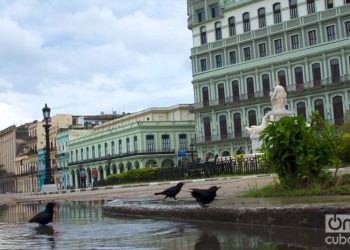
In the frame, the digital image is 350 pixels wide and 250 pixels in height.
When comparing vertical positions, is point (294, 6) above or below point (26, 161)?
above

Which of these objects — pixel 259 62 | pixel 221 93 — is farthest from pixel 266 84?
pixel 221 93

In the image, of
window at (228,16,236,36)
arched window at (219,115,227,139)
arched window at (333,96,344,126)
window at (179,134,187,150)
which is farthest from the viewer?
window at (179,134,187,150)

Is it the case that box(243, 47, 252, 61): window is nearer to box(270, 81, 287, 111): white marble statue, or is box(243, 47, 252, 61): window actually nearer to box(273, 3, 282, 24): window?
box(273, 3, 282, 24): window

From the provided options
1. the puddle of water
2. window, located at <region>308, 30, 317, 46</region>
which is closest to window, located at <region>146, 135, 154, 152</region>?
window, located at <region>308, 30, 317, 46</region>

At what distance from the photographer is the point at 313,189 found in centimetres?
1016

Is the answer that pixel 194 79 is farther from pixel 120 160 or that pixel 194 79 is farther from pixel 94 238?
pixel 94 238

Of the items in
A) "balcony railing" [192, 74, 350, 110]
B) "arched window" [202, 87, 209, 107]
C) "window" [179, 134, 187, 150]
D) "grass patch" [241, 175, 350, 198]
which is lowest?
"grass patch" [241, 175, 350, 198]

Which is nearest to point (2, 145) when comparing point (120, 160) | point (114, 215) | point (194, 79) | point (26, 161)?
point (26, 161)

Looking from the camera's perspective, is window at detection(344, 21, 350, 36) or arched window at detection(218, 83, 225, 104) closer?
window at detection(344, 21, 350, 36)

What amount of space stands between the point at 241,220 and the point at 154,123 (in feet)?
233

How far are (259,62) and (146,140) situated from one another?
21731 mm

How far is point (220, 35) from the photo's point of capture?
222 feet

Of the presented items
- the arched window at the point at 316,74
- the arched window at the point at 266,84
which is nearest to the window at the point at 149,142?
the arched window at the point at 266,84

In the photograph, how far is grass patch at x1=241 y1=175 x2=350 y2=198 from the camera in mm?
9820
